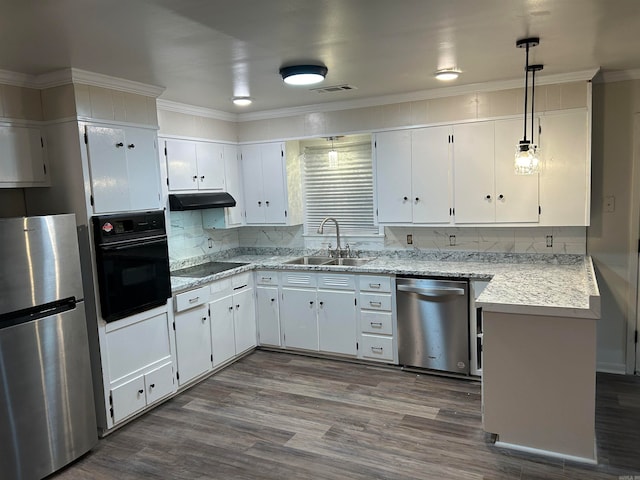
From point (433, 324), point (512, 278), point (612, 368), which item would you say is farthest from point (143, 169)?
point (612, 368)

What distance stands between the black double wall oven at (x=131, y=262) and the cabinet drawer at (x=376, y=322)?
1.76 meters

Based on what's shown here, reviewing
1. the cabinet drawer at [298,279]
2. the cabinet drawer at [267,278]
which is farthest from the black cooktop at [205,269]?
the cabinet drawer at [298,279]

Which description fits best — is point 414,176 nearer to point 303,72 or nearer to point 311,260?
point 311,260

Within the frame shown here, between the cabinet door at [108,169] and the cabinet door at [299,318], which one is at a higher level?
the cabinet door at [108,169]

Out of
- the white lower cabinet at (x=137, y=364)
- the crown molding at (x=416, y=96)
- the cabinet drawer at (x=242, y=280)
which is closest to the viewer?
the white lower cabinet at (x=137, y=364)

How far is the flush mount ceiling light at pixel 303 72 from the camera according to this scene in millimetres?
3121

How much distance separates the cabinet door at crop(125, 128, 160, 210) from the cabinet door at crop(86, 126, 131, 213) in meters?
0.05

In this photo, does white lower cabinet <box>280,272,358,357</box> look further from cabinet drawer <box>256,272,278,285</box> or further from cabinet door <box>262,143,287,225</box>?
cabinet door <box>262,143,287,225</box>

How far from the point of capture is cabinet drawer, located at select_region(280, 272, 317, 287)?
4.52 m

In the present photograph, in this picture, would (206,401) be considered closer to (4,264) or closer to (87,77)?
(4,264)

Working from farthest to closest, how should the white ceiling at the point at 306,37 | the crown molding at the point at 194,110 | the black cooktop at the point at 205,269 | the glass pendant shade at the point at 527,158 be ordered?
the black cooktop at the point at 205,269, the crown molding at the point at 194,110, the glass pendant shade at the point at 527,158, the white ceiling at the point at 306,37

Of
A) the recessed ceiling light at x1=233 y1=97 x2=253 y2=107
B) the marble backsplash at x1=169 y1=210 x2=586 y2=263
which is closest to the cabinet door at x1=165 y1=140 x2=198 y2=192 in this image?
the marble backsplash at x1=169 y1=210 x2=586 y2=263

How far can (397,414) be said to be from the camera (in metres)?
3.42

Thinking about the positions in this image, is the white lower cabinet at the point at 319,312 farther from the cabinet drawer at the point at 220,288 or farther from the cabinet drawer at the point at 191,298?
the cabinet drawer at the point at 191,298
